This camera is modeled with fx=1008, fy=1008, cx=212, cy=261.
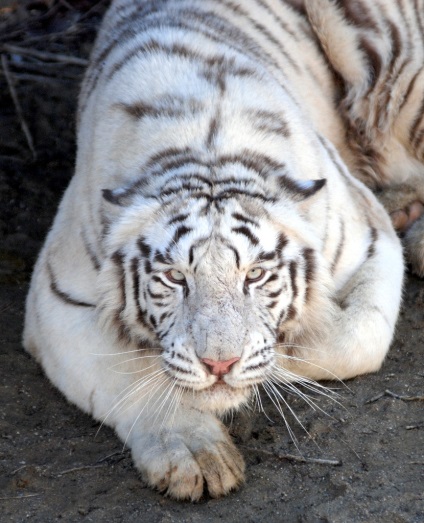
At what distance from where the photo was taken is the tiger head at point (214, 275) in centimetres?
224

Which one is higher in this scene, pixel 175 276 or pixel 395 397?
pixel 175 276

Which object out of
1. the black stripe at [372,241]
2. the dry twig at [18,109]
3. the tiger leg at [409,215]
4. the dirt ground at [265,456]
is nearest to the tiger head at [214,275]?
the dirt ground at [265,456]

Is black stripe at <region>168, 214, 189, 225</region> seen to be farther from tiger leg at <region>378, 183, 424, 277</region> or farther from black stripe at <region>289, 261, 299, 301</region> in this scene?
tiger leg at <region>378, 183, 424, 277</region>

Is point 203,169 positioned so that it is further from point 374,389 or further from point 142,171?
point 374,389

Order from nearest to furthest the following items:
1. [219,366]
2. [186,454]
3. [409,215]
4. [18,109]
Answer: [219,366], [186,454], [409,215], [18,109]

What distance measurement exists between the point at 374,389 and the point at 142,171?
0.84m

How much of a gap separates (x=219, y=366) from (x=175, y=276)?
0.85ft

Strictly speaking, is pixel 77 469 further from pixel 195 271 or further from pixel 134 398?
pixel 195 271

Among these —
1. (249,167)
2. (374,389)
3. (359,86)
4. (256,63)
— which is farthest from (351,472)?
(359,86)

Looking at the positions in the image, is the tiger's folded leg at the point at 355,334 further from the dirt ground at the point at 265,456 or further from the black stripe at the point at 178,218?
the black stripe at the point at 178,218

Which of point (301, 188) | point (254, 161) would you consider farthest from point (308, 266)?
point (254, 161)

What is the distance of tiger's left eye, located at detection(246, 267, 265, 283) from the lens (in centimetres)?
233

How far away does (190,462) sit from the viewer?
2.28 m

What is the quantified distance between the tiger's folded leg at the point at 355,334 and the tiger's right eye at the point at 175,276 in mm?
392
